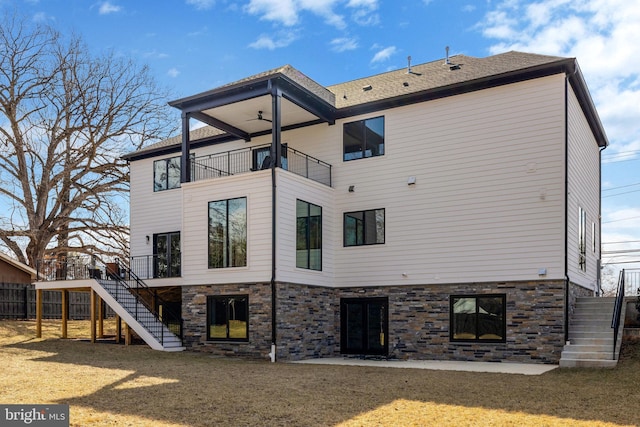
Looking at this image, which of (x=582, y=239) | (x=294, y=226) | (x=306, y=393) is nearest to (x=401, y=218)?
(x=294, y=226)

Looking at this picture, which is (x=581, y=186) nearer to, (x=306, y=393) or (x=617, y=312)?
(x=617, y=312)

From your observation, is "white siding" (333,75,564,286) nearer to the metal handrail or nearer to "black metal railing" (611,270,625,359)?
"black metal railing" (611,270,625,359)

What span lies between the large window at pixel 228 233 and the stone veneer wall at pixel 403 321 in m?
0.75

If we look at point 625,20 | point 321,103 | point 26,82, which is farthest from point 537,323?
point 26,82

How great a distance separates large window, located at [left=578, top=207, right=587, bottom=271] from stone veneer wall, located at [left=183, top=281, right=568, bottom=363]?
2749mm

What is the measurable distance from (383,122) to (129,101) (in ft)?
54.5

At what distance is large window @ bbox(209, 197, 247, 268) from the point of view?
15742 mm

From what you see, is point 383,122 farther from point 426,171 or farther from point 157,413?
point 157,413

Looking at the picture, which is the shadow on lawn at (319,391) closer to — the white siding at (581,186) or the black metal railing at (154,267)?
the white siding at (581,186)

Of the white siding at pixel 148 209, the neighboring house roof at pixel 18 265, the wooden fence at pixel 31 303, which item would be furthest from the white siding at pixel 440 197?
the neighboring house roof at pixel 18 265

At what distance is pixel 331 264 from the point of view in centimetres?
1717

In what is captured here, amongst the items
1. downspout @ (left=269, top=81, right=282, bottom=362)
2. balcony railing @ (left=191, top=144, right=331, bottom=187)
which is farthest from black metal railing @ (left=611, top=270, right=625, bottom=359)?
balcony railing @ (left=191, top=144, right=331, bottom=187)

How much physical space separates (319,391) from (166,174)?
43.6ft

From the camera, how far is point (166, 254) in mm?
20281
